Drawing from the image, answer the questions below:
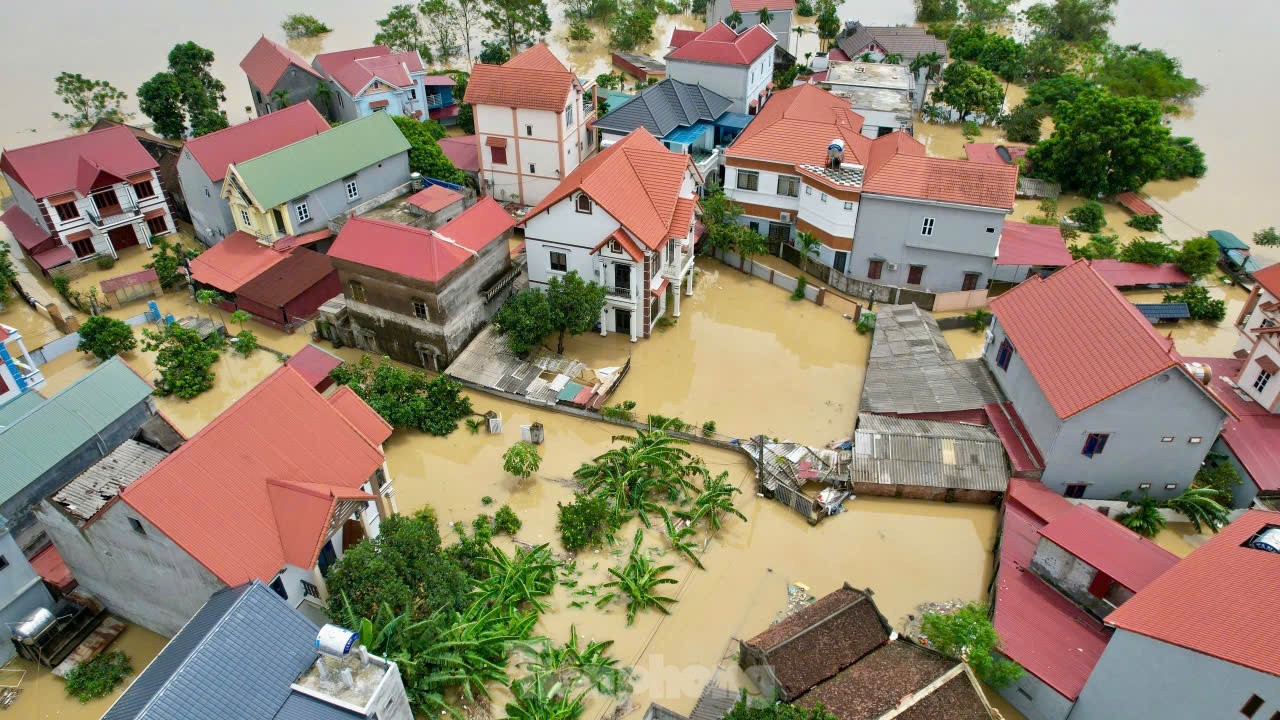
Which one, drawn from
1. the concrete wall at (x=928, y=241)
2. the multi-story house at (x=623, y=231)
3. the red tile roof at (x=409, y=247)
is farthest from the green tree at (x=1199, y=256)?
the red tile roof at (x=409, y=247)

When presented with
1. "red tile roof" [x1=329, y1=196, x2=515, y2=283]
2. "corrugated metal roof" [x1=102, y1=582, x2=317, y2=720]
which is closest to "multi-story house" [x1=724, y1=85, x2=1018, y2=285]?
"red tile roof" [x1=329, y1=196, x2=515, y2=283]

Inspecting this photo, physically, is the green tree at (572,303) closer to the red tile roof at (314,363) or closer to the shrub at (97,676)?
the red tile roof at (314,363)

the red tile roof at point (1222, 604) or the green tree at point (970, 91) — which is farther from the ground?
the green tree at point (970, 91)

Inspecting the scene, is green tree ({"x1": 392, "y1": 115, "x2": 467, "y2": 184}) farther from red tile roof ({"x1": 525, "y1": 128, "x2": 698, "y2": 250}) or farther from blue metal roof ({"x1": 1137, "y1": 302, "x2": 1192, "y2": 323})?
blue metal roof ({"x1": 1137, "y1": 302, "x2": 1192, "y2": 323})

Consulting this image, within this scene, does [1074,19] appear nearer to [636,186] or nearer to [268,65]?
[636,186]

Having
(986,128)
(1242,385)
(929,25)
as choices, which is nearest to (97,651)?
(1242,385)
